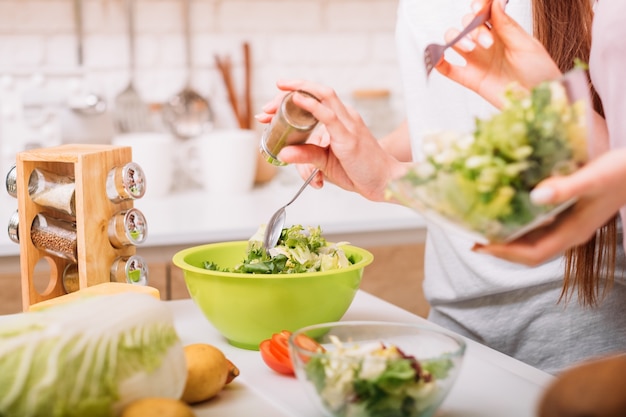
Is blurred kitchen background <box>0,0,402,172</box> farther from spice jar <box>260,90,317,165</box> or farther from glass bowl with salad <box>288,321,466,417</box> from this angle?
glass bowl with salad <box>288,321,466,417</box>

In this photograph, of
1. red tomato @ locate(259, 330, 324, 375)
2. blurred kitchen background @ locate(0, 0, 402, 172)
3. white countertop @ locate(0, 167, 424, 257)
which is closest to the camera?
red tomato @ locate(259, 330, 324, 375)

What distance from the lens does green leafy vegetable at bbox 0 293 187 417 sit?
2.39ft

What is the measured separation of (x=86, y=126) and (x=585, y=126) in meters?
1.99

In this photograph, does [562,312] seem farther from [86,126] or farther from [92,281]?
[86,126]

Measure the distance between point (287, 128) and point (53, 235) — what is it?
42 cm

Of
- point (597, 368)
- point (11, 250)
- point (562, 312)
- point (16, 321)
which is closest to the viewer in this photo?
point (597, 368)

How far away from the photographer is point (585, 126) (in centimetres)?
74

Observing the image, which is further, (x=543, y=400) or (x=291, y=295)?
(x=291, y=295)

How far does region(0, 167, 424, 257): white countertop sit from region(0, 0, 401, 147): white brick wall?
1.38ft

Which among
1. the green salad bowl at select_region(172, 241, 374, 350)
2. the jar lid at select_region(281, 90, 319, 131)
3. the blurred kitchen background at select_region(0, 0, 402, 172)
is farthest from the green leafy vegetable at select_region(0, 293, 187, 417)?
the blurred kitchen background at select_region(0, 0, 402, 172)

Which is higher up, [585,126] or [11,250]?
[585,126]

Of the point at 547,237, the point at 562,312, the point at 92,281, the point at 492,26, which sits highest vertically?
the point at 492,26

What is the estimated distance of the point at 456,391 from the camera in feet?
3.19

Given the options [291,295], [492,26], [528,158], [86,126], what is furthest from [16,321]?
[86,126]
